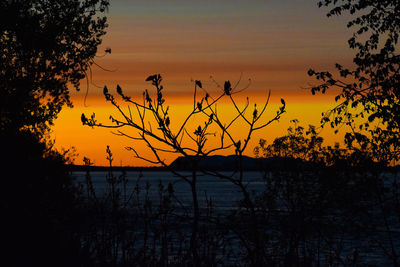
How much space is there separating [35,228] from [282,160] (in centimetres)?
449

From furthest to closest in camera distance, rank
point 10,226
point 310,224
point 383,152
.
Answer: point 383,152 → point 10,226 → point 310,224

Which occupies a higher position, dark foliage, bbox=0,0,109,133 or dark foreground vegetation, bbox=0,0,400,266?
dark foliage, bbox=0,0,109,133

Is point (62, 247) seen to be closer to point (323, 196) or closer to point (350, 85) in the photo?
point (323, 196)

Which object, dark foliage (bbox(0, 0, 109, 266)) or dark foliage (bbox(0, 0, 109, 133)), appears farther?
dark foliage (bbox(0, 0, 109, 133))

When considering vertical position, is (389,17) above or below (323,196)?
above

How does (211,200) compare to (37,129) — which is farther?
(37,129)

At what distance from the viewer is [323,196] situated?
9.60m

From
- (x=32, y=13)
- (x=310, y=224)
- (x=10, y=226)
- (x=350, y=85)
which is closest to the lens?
(x=310, y=224)

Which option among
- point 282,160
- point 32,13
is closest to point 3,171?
point 282,160

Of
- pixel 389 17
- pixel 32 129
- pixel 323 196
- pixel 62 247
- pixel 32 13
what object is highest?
pixel 32 13

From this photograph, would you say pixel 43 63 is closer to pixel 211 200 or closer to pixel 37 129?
pixel 37 129

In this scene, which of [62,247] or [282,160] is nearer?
[62,247]

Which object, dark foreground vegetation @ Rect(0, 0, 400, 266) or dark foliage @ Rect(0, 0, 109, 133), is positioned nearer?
dark foreground vegetation @ Rect(0, 0, 400, 266)

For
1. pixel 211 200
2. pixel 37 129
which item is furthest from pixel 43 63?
pixel 211 200
